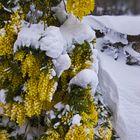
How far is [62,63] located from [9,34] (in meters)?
0.47

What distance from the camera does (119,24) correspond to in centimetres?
865

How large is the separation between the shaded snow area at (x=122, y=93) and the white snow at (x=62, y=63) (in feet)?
4.59

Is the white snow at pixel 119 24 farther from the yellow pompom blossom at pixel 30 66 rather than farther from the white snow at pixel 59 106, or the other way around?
the yellow pompom blossom at pixel 30 66

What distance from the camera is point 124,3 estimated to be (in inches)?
63.3

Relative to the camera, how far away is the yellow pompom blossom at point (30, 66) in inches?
107

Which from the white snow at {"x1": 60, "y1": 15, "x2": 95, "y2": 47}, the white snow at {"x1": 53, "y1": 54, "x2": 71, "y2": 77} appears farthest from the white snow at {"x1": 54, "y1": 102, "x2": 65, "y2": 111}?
the white snow at {"x1": 60, "y1": 15, "x2": 95, "y2": 47}

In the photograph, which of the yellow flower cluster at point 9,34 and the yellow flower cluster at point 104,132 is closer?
the yellow flower cluster at point 9,34

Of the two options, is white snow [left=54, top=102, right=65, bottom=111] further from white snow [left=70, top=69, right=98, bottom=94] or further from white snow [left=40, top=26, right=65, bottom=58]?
white snow [left=40, top=26, right=65, bottom=58]

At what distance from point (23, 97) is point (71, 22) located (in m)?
0.72

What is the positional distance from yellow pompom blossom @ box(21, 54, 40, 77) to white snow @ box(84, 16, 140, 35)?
219 inches

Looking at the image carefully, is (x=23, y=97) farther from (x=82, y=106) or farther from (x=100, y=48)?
(x=100, y=48)

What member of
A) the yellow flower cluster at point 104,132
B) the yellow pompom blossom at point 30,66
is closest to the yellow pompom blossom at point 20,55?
the yellow pompom blossom at point 30,66

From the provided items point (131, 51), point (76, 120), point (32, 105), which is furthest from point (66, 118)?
point (131, 51)

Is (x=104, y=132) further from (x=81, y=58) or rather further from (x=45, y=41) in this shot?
(x=45, y=41)
